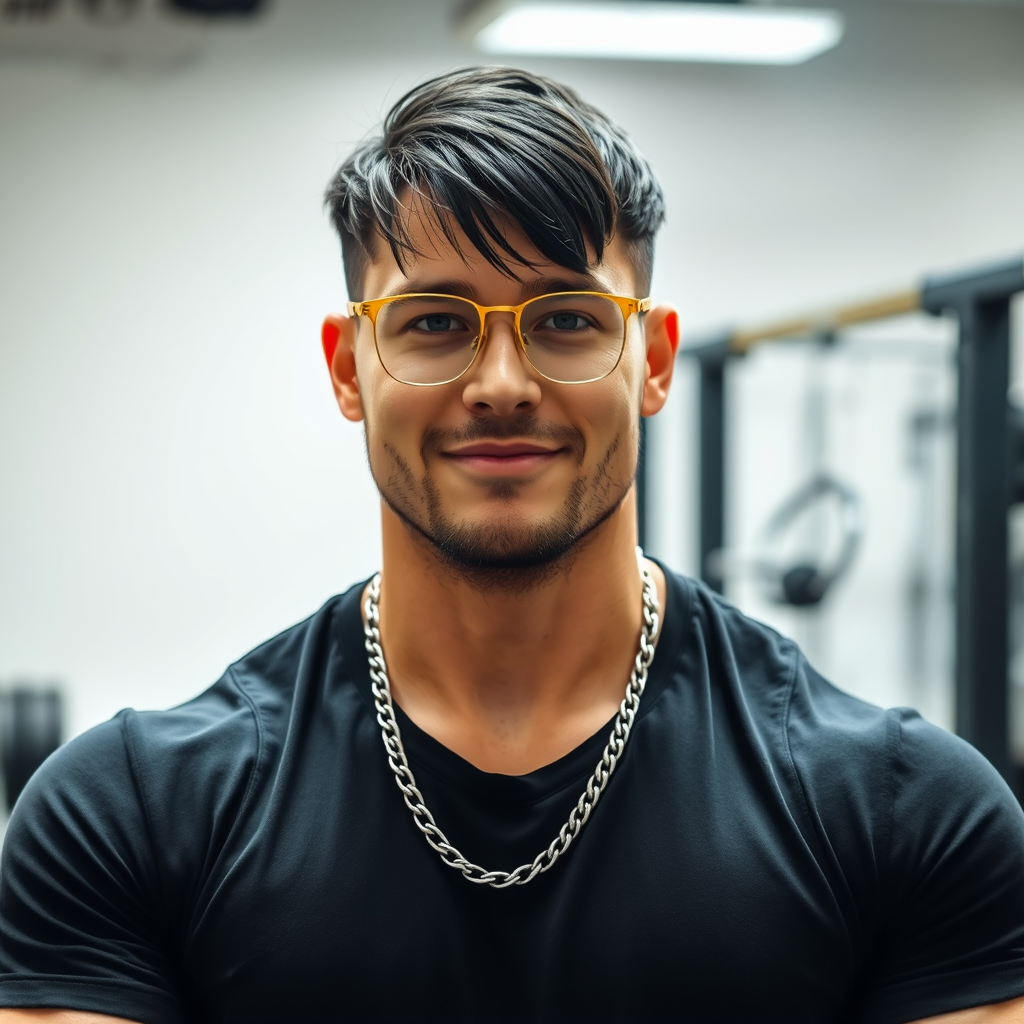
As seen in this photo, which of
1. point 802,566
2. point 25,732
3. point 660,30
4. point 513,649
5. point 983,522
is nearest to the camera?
point 513,649

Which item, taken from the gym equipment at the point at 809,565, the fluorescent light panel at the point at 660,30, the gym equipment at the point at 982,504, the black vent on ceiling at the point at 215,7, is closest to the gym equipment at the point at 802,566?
the gym equipment at the point at 809,565

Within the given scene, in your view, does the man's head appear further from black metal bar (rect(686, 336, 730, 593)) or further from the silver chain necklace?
black metal bar (rect(686, 336, 730, 593))

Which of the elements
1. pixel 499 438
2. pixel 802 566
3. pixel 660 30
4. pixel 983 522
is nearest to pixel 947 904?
pixel 499 438

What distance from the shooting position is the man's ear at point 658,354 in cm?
121

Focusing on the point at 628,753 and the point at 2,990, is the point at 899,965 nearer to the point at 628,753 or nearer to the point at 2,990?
the point at 628,753

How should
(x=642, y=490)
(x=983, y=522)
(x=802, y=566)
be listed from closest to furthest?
(x=983, y=522) → (x=802, y=566) → (x=642, y=490)

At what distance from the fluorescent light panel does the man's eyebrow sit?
2.20 metres

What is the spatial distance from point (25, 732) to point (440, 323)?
2188 millimetres

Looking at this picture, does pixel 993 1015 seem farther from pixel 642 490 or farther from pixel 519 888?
pixel 642 490

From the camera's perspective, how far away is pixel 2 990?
1018mm

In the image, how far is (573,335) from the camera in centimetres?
109

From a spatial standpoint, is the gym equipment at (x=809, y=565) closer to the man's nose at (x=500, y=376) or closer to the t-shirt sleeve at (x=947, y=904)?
the t-shirt sleeve at (x=947, y=904)

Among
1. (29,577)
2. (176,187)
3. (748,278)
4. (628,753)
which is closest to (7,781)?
(29,577)

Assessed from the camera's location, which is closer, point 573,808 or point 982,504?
point 573,808
